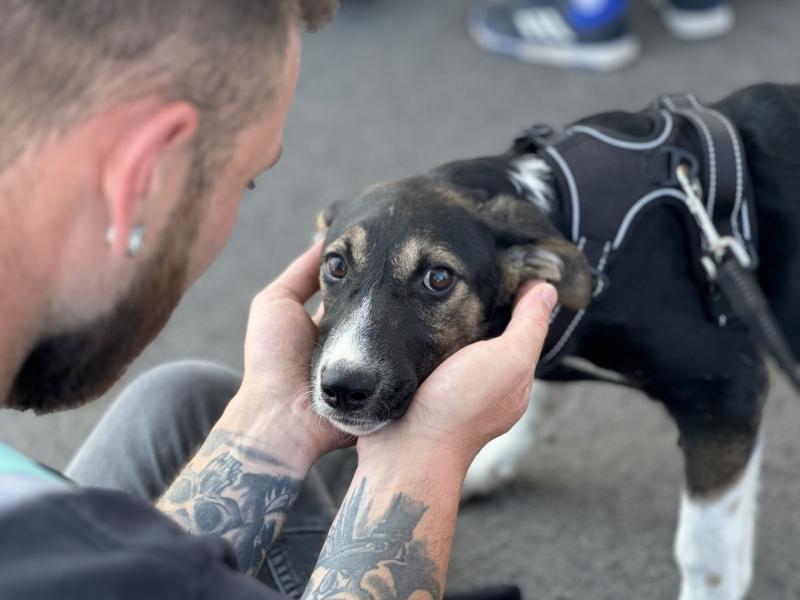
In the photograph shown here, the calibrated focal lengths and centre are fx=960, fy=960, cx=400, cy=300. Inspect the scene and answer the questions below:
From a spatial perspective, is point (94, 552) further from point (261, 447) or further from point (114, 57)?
point (261, 447)

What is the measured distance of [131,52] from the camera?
1.08 m

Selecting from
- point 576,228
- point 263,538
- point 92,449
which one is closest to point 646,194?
point 576,228

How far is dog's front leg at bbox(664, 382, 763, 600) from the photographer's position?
227 centimetres

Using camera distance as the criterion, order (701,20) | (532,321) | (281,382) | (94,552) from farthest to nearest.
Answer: (701,20), (281,382), (532,321), (94,552)

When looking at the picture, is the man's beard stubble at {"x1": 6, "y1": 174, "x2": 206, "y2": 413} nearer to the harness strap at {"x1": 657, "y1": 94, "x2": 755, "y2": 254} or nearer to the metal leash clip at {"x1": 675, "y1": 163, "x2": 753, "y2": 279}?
the metal leash clip at {"x1": 675, "y1": 163, "x2": 753, "y2": 279}

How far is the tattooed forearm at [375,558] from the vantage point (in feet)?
4.87

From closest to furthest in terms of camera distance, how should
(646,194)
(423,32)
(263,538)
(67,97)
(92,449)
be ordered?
(67,97) < (263,538) < (92,449) < (646,194) < (423,32)

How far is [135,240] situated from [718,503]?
169 centimetres

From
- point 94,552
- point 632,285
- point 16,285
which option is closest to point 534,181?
point 632,285

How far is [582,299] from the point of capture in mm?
2020

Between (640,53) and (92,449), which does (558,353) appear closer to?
(92,449)

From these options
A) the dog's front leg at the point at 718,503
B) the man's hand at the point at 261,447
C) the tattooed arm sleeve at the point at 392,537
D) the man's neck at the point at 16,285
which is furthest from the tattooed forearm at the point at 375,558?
the dog's front leg at the point at 718,503

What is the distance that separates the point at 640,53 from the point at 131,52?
13.3ft

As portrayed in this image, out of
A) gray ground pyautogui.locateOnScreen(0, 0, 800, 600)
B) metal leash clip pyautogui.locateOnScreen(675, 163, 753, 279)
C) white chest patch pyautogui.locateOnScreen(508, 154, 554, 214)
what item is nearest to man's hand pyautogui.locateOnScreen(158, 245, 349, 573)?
white chest patch pyautogui.locateOnScreen(508, 154, 554, 214)
